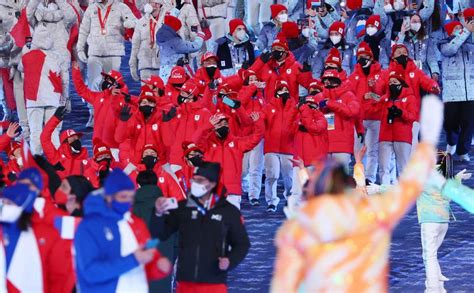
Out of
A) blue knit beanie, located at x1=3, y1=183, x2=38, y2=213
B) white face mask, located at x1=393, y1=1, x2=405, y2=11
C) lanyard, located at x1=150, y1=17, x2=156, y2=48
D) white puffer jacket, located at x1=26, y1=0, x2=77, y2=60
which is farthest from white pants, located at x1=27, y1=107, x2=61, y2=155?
blue knit beanie, located at x1=3, y1=183, x2=38, y2=213

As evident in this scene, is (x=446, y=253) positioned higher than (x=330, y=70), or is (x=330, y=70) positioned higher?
(x=330, y=70)

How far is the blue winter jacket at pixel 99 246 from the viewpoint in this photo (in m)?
11.4

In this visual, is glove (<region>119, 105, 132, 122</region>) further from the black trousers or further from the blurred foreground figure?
the blurred foreground figure

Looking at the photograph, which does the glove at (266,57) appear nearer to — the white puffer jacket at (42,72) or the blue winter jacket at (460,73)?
the blue winter jacket at (460,73)

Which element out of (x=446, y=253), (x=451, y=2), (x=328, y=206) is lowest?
(x=446, y=253)

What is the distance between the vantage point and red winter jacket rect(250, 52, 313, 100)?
22.6 metres

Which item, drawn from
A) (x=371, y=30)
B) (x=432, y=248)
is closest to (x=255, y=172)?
(x=371, y=30)

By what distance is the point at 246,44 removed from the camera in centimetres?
2516

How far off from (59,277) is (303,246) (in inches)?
115

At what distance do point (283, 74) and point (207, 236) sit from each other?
382 inches

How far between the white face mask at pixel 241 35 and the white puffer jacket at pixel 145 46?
1288 millimetres

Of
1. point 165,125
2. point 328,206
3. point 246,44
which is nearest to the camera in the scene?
point 328,206

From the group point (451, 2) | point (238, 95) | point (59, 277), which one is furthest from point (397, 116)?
point (59, 277)

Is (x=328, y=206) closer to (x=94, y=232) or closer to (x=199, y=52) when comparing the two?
(x=94, y=232)
